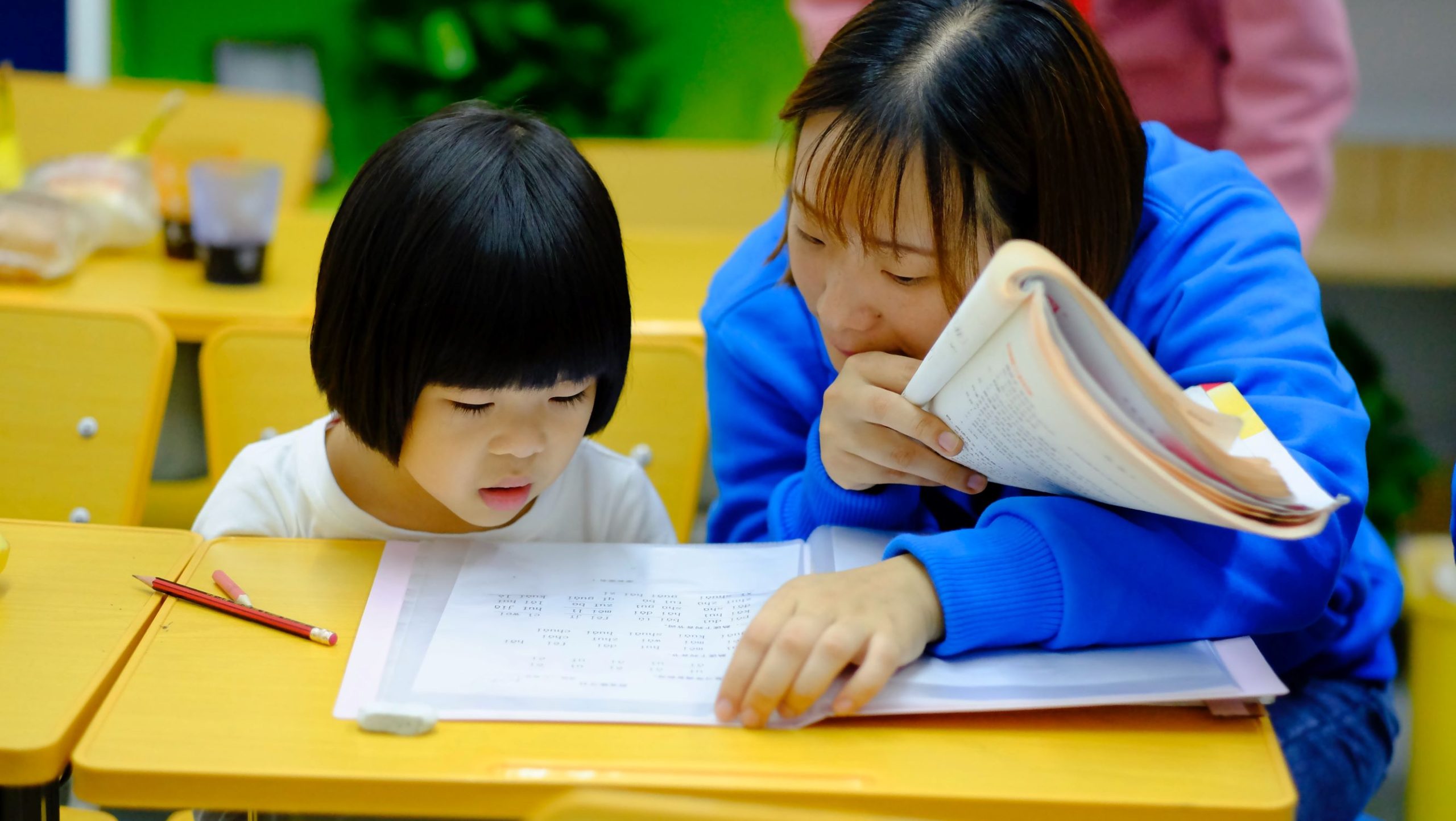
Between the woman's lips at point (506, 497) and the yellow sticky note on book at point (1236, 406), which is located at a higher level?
the yellow sticky note on book at point (1236, 406)

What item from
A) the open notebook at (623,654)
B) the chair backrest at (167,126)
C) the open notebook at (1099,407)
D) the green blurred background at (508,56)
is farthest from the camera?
the green blurred background at (508,56)

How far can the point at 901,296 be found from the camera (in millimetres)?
944

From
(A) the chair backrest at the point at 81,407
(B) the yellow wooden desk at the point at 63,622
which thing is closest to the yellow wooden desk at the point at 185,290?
(A) the chair backrest at the point at 81,407

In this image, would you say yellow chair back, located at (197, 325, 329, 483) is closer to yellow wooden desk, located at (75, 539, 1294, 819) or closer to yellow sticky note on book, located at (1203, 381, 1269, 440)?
yellow wooden desk, located at (75, 539, 1294, 819)

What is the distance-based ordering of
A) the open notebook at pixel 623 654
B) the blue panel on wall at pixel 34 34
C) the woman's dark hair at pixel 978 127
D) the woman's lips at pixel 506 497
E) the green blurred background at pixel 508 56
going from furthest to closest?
the green blurred background at pixel 508 56 < the blue panel on wall at pixel 34 34 < the woman's lips at pixel 506 497 < the woman's dark hair at pixel 978 127 < the open notebook at pixel 623 654

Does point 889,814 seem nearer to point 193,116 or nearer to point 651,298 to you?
point 651,298

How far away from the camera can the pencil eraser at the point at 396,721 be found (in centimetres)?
74

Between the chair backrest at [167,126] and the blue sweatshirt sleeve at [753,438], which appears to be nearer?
the blue sweatshirt sleeve at [753,438]

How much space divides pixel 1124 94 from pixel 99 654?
818 millimetres

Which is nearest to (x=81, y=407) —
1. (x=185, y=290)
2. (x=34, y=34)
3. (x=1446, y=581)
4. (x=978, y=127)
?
(x=185, y=290)

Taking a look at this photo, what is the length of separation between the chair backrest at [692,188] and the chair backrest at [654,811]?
2085mm

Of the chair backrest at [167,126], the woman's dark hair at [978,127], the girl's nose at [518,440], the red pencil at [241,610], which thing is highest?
the woman's dark hair at [978,127]

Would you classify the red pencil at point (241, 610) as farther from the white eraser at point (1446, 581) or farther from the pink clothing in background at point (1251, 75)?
the pink clothing in background at point (1251, 75)

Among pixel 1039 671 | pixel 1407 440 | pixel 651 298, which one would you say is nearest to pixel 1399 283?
pixel 1407 440
